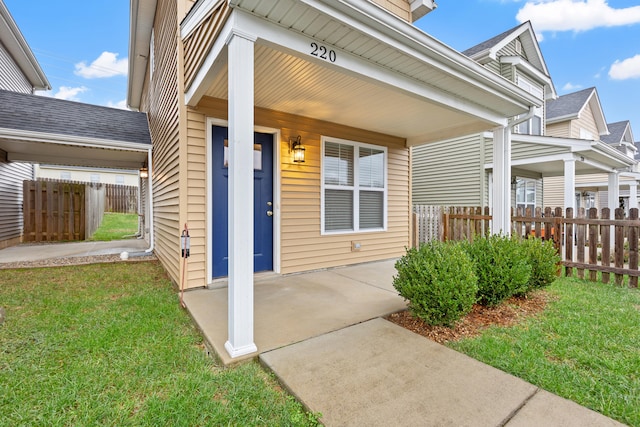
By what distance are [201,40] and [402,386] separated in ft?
11.7

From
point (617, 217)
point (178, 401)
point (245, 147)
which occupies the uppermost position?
point (245, 147)

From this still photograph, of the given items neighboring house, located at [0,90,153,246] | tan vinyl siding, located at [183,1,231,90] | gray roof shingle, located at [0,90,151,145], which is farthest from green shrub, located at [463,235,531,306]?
gray roof shingle, located at [0,90,151,145]

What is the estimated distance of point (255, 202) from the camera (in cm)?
443

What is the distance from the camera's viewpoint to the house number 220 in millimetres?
2578

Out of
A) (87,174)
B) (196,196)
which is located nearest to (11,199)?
(196,196)

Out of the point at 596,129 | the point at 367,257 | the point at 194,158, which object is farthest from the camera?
the point at 596,129

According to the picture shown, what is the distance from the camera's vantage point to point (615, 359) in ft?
7.03

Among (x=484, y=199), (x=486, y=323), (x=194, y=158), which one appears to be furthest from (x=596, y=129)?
(x=194, y=158)

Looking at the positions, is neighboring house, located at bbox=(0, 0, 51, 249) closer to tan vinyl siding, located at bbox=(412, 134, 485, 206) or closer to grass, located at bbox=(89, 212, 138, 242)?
grass, located at bbox=(89, 212, 138, 242)

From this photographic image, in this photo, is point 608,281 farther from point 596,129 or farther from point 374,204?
point 596,129

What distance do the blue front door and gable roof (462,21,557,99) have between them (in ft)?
26.1

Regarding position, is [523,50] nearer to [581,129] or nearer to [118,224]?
[581,129]

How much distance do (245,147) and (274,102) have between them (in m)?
2.27

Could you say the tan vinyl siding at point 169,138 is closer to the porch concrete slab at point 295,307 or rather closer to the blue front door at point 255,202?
the blue front door at point 255,202
